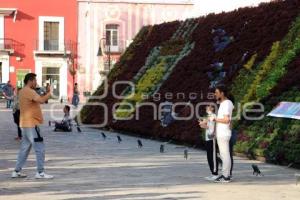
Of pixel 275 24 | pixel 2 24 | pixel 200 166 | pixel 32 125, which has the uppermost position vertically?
pixel 2 24

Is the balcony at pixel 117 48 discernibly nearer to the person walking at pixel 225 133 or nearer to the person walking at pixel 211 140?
the person walking at pixel 211 140

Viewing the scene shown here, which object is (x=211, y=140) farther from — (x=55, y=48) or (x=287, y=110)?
(x=55, y=48)

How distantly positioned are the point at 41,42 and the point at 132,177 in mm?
40632

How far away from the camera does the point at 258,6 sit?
742 inches

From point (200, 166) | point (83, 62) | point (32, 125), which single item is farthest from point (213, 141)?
point (83, 62)

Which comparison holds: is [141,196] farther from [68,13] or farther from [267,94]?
[68,13]

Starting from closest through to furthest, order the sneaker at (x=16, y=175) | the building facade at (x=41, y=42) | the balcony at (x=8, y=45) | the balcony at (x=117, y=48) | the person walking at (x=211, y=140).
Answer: the person walking at (x=211, y=140) → the sneaker at (x=16, y=175) → the balcony at (x=8, y=45) → the balcony at (x=117, y=48) → the building facade at (x=41, y=42)

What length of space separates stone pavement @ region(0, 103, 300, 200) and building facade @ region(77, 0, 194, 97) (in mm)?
33490

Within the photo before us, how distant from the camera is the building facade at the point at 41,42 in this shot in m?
50.4

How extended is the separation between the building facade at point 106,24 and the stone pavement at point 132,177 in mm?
33490

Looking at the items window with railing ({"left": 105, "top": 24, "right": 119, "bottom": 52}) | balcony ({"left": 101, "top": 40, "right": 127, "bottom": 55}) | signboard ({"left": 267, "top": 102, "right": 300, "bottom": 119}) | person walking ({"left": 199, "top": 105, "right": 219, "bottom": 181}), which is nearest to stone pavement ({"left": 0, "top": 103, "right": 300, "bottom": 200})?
person walking ({"left": 199, "top": 105, "right": 219, "bottom": 181})

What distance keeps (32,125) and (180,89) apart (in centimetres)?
914

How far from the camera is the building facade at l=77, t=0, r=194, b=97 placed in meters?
51.0

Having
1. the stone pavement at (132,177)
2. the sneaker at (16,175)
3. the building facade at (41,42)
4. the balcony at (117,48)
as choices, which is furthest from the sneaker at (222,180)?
the building facade at (41,42)
